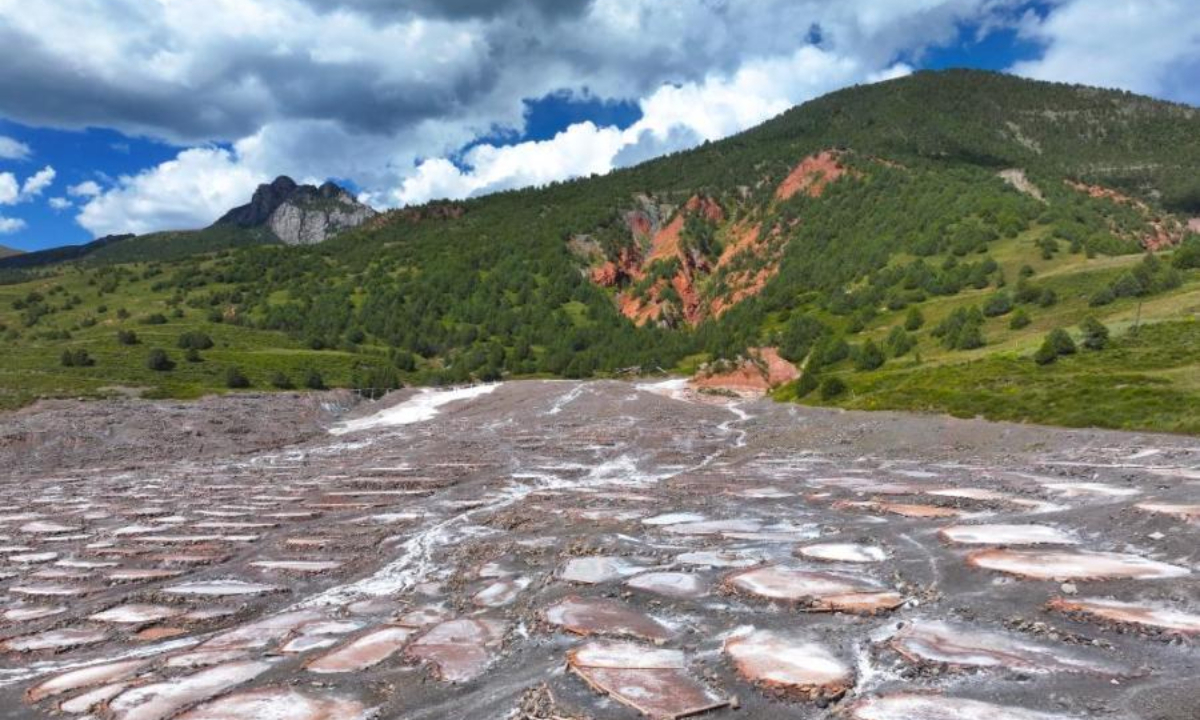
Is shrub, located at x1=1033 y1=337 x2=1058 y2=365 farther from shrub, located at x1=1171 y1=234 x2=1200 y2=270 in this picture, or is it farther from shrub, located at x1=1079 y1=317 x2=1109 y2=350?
shrub, located at x1=1171 y1=234 x2=1200 y2=270

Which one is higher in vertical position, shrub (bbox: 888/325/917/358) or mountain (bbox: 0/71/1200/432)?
mountain (bbox: 0/71/1200/432)

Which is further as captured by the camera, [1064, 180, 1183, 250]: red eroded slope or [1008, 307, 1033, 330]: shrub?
[1064, 180, 1183, 250]: red eroded slope

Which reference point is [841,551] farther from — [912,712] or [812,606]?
[912,712]

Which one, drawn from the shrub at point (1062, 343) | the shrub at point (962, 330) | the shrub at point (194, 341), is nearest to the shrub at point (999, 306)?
the shrub at point (962, 330)

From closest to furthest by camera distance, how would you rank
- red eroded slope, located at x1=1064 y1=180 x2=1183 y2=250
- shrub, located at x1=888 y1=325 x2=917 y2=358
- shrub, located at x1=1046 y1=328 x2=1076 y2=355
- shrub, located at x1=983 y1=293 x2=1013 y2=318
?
1. shrub, located at x1=1046 y1=328 x2=1076 y2=355
2. shrub, located at x1=888 y1=325 x2=917 y2=358
3. shrub, located at x1=983 y1=293 x2=1013 y2=318
4. red eroded slope, located at x1=1064 y1=180 x2=1183 y2=250

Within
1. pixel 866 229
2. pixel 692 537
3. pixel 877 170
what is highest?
pixel 877 170

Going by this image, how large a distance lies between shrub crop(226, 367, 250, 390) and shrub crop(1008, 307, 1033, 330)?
239 feet

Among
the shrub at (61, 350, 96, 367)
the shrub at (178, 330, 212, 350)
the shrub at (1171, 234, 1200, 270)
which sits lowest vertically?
the shrub at (1171, 234, 1200, 270)

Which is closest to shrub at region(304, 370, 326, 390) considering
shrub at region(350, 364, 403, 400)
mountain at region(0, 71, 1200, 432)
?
mountain at region(0, 71, 1200, 432)

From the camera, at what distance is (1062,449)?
94.4 feet

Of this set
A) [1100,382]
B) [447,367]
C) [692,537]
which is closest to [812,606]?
[692,537]

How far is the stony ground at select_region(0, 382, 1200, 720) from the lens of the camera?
25.7 ft

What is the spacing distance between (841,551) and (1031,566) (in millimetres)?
3164

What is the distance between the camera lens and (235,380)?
6994 cm
